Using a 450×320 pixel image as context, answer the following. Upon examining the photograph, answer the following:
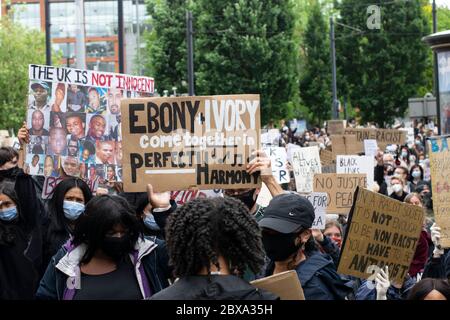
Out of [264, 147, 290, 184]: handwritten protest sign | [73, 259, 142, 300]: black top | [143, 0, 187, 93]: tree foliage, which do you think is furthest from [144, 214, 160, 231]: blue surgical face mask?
[143, 0, 187, 93]: tree foliage

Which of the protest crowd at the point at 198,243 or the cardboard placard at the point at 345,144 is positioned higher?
the cardboard placard at the point at 345,144

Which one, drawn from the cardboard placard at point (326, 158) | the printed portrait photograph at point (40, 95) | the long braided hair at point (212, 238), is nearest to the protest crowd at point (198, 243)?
the long braided hair at point (212, 238)

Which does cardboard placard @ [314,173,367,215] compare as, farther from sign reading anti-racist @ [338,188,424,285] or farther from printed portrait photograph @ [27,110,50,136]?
sign reading anti-racist @ [338,188,424,285]

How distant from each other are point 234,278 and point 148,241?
5.29ft

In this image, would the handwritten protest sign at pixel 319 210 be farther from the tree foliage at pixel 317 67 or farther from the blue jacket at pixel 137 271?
the tree foliage at pixel 317 67

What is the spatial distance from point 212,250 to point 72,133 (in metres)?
5.51

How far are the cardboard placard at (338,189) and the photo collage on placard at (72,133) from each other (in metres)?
2.50

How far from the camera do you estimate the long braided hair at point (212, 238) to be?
4.04 m

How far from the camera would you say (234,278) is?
13.0 ft

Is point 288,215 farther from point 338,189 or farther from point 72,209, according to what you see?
point 338,189

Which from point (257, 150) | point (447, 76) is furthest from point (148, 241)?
point (447, 76)

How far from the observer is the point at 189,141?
22.4ft

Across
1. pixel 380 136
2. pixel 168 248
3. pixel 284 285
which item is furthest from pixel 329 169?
pixel 168 248

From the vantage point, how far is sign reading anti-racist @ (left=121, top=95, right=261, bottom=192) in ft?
21.7
